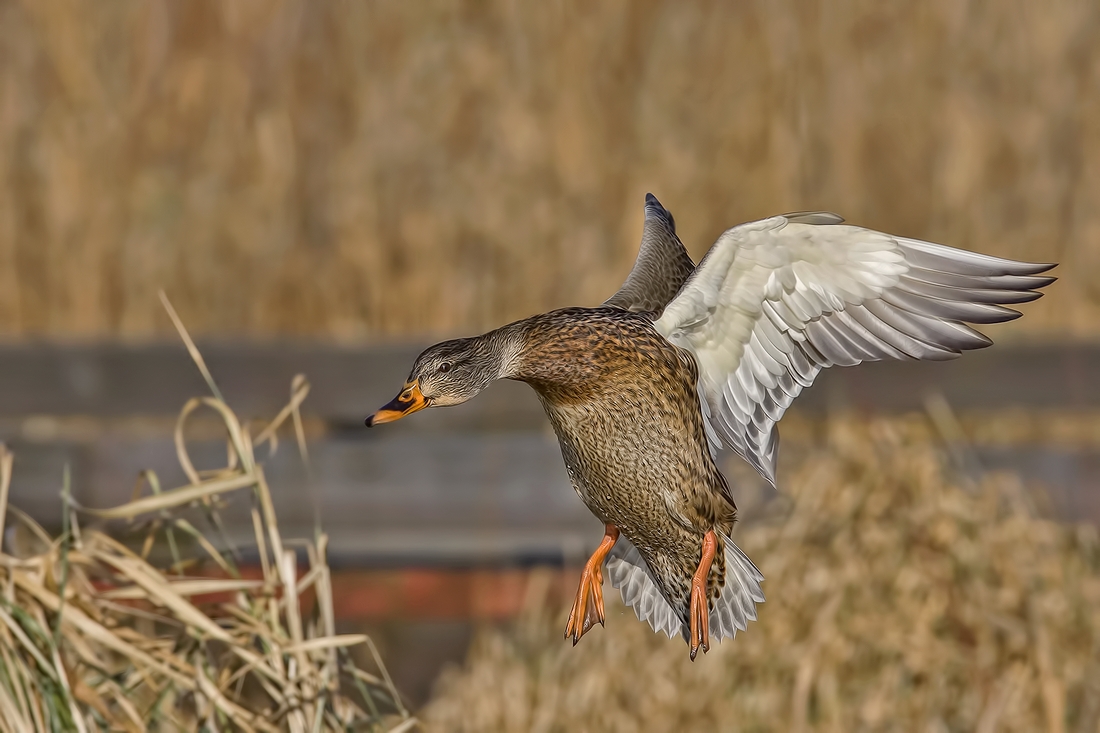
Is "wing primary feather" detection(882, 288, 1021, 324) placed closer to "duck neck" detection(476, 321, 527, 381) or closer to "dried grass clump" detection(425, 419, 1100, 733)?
"duck neck" detection(476, 321, 527, 381)

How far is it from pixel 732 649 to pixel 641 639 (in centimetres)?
28

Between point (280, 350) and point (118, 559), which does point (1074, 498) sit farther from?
point (118, 559)

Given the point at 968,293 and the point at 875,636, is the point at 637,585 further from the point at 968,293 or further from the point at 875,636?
the point at 875,636

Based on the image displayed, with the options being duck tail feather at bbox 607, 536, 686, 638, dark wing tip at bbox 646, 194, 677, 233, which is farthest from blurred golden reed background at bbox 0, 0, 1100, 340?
duck tail feather at bbox 607, 536, 686, 638

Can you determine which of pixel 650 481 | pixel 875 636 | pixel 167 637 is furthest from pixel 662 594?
pixel 875 636

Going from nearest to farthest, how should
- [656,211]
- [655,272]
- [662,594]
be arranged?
1. [662,594]
2. [655,272]
3. [656,211]

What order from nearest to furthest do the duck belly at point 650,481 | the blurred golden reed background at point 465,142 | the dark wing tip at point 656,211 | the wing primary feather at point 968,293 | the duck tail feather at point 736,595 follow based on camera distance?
the wing primary feather at point 968,293, the duck belly at point 650,481, the duck tail feather at point 736,595, the dark wing tip at point 656,211, the blurred golden reed background at point 465,142

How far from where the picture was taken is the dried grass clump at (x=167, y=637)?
8.14 ft

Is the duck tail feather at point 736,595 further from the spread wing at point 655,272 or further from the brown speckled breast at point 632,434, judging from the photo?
the spread wing at point 655,272

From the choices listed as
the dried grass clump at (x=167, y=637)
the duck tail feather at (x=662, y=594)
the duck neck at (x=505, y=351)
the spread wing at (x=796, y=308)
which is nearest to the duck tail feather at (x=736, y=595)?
the duck tail feather at (x=662, y=594)

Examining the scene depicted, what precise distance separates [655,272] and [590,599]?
667 millimetres

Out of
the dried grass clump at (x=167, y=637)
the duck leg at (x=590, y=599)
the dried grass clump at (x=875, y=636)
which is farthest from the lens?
the dried grass clump at (x=875, y=636)

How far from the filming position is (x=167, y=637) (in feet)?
9.05

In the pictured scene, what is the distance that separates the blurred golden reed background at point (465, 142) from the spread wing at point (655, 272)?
3.24m
